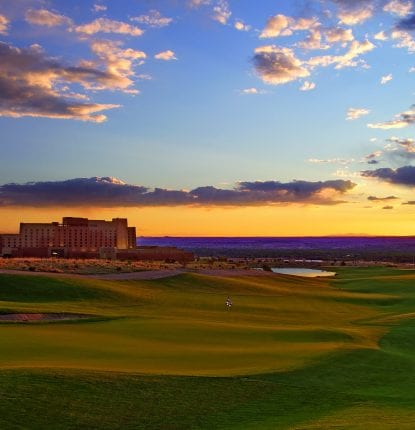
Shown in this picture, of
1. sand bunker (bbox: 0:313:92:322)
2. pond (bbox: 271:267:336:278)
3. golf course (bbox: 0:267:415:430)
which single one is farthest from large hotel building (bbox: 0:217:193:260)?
sand bunker (bbox: 0:313:92:322)

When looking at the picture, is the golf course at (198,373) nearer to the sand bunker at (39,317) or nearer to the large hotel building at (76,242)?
the sand bunker at (39,317)

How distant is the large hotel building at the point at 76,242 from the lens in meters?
105

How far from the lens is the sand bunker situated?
27.9 m

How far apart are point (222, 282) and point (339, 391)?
40.8 metres

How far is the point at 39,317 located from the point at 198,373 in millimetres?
14677

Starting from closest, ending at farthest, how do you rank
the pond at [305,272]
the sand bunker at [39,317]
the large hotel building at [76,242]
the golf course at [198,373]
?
the golf course at [198,373], the sand bunker at [39,317], the pond at [305,272], the large hotel building at [76,242]

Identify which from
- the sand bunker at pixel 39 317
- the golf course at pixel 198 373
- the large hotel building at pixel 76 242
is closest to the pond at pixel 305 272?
the large hotel building at pixel 76 242

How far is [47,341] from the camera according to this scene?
66.3 ft

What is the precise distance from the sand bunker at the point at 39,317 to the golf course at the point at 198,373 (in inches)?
5.3

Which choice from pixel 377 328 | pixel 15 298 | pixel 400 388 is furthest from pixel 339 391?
pixel 15 298

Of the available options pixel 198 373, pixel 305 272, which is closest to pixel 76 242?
pixel 305 272

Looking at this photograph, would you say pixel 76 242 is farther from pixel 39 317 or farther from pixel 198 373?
pixel 198 373

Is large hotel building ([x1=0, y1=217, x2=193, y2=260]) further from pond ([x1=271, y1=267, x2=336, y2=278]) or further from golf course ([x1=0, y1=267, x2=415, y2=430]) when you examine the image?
golf course ([x1=0, y1=267, x2=415, y2=430])

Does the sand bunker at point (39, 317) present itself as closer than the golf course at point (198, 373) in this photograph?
No
